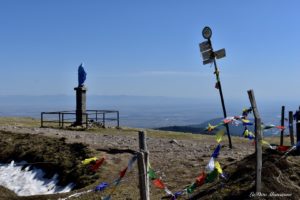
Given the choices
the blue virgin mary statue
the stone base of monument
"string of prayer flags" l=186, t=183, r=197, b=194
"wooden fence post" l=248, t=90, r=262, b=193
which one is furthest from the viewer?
the blue virgin mary statue

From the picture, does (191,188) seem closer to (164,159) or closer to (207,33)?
(164,159)

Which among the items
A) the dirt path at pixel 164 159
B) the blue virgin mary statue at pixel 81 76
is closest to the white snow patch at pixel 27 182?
the dirt path at pixel 164 159

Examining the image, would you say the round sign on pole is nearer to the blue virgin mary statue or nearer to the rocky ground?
the rocky ground

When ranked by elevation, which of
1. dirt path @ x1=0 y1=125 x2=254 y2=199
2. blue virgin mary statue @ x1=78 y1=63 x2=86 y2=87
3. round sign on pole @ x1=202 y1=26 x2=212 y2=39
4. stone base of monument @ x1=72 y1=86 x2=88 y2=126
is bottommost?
dirt path @ x1=0 y1=125 x2=254 y2=199

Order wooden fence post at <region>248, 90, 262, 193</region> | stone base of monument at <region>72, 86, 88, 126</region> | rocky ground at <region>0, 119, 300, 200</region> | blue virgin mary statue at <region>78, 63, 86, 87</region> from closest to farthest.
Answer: wooden fence post at <region>248, 90, 262, 193</region>, rocky ground at <region>0, 119, 300, 200</region>, stone base of monument at <region>72, 86, 88, 126</region>, blue virgin mary statue at <region>78, 63, 86, 87</region>

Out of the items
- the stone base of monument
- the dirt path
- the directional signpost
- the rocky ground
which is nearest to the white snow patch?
the rocky ground

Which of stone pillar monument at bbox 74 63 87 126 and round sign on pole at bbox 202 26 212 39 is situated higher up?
round sign on pole at bbox 202 26 212 39

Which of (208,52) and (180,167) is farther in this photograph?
(208,52)

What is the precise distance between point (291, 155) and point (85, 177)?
7.36m

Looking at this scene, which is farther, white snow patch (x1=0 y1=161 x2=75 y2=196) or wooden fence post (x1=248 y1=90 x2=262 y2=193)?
white snow patch (x1=0 y1=161 x2=75 y2=196)

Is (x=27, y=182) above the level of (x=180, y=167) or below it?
below

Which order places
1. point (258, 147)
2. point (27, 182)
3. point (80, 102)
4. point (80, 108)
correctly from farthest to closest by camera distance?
point (80, 102) < point (80, 108) < point (27, 182) < point (258, 147)

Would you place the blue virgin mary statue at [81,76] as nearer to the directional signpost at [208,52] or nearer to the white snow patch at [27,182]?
the white snow patch at [27,182]

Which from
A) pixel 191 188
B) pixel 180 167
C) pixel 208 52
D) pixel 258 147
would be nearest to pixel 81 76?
pixel 208 52
